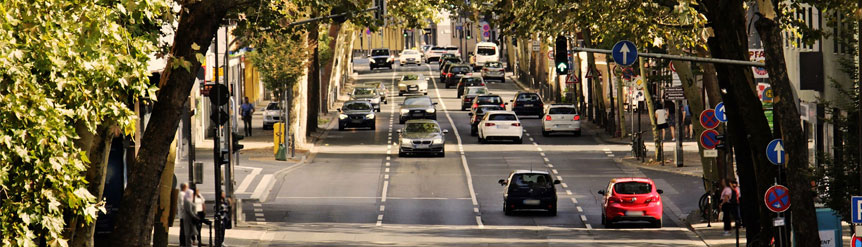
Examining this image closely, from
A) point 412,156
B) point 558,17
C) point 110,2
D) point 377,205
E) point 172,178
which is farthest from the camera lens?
point 412,156

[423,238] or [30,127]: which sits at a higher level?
[30,127]

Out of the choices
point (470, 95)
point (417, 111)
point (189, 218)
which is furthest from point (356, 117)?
point (189, 218)

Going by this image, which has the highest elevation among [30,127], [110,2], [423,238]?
[110,2]

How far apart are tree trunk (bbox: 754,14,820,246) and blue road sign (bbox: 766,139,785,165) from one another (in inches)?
26.8

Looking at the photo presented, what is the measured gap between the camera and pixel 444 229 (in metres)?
34.0

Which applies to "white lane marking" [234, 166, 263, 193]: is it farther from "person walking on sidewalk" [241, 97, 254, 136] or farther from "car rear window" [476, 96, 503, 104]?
"car rear window" [476, 96, 503, 104]

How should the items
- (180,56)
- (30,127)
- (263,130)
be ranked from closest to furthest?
(30,127) < (180,56) < (263,130)

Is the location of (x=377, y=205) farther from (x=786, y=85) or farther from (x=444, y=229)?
(x=786, y=85)

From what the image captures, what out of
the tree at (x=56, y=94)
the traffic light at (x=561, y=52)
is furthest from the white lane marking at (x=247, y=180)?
the tree at (x=56, y=94)

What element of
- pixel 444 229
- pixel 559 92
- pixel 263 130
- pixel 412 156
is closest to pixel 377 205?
pixel 444 229

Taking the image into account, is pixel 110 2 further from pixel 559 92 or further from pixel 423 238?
pixel 559 92

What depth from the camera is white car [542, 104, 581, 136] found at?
60134 millimetres

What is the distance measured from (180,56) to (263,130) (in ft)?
144

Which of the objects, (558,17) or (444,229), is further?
(444,229)
